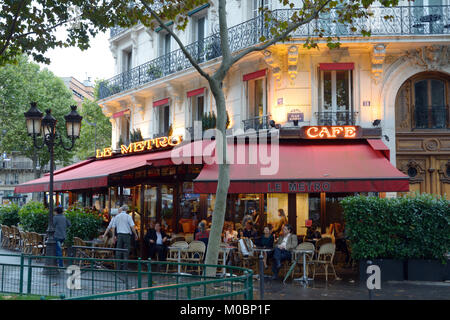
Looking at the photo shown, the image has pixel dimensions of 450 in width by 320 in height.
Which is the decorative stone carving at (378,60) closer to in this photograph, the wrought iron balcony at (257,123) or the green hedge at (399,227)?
the wrought iron balcony at (257,123)

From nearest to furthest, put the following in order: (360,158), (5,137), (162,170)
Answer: (360,158)
(162,170)
(5,137)

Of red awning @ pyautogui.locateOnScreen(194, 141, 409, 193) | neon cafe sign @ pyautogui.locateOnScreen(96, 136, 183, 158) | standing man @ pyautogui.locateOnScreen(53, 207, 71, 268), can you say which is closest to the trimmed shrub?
standing man @ pyautogui.locateOnScreen(53, 207, 71, 268)

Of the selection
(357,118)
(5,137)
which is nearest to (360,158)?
(357,118)

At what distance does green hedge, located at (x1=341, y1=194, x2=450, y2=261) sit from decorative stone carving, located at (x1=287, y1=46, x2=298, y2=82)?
476cm

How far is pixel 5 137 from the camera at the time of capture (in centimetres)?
3631

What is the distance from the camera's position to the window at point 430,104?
1520cm

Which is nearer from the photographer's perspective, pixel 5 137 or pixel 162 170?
pixel 162 170

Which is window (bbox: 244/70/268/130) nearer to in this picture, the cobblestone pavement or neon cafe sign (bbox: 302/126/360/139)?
neon cafe sign (bbox: 302/126/360/139)

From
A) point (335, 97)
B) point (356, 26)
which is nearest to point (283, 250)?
point (335, 97)

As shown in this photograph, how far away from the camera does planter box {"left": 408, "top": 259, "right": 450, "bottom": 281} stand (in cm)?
1182

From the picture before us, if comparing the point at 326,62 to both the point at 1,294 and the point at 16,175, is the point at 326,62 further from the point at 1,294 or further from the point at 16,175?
the point at 16,175

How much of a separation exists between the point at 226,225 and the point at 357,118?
17.6ft

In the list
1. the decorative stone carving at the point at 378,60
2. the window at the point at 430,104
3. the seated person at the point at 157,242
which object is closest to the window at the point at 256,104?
the decorative stone carving at the point at 378,60

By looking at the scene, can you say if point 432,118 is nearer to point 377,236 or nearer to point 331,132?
point 331,132
